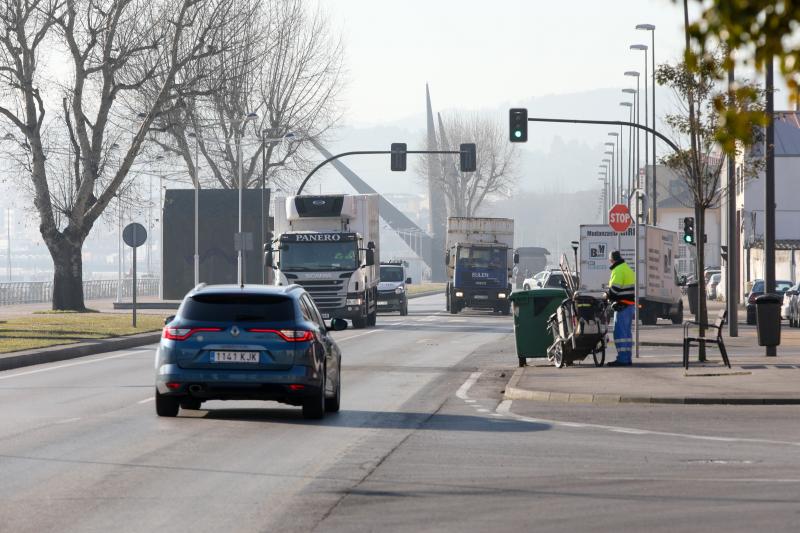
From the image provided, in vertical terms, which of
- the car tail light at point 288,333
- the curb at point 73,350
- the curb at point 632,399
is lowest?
the curb at point 73,350

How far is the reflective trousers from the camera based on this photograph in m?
25.0

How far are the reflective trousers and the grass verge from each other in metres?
11.3

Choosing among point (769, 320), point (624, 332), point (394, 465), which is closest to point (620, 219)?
point (769, 320)

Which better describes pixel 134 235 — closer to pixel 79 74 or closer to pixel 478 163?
pixel 79 74

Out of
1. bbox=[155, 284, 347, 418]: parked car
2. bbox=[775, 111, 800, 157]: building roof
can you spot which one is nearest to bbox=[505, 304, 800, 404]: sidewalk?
bbox=[155, 284, 347, 418]: parked car

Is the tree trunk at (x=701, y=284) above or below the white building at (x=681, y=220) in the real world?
below

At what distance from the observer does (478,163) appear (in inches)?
5817

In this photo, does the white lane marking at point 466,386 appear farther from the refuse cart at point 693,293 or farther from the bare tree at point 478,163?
the bare tree at point 478,163

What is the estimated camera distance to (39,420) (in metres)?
16.2

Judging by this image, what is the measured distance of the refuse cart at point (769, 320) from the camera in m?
26.8

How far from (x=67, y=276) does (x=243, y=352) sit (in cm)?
3616

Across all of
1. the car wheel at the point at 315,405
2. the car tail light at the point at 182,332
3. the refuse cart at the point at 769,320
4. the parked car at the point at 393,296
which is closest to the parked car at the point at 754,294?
the refuse cart at the point at 769,320

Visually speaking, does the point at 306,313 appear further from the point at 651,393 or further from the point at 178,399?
the point at 651,393

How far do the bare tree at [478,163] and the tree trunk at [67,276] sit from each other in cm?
9300
